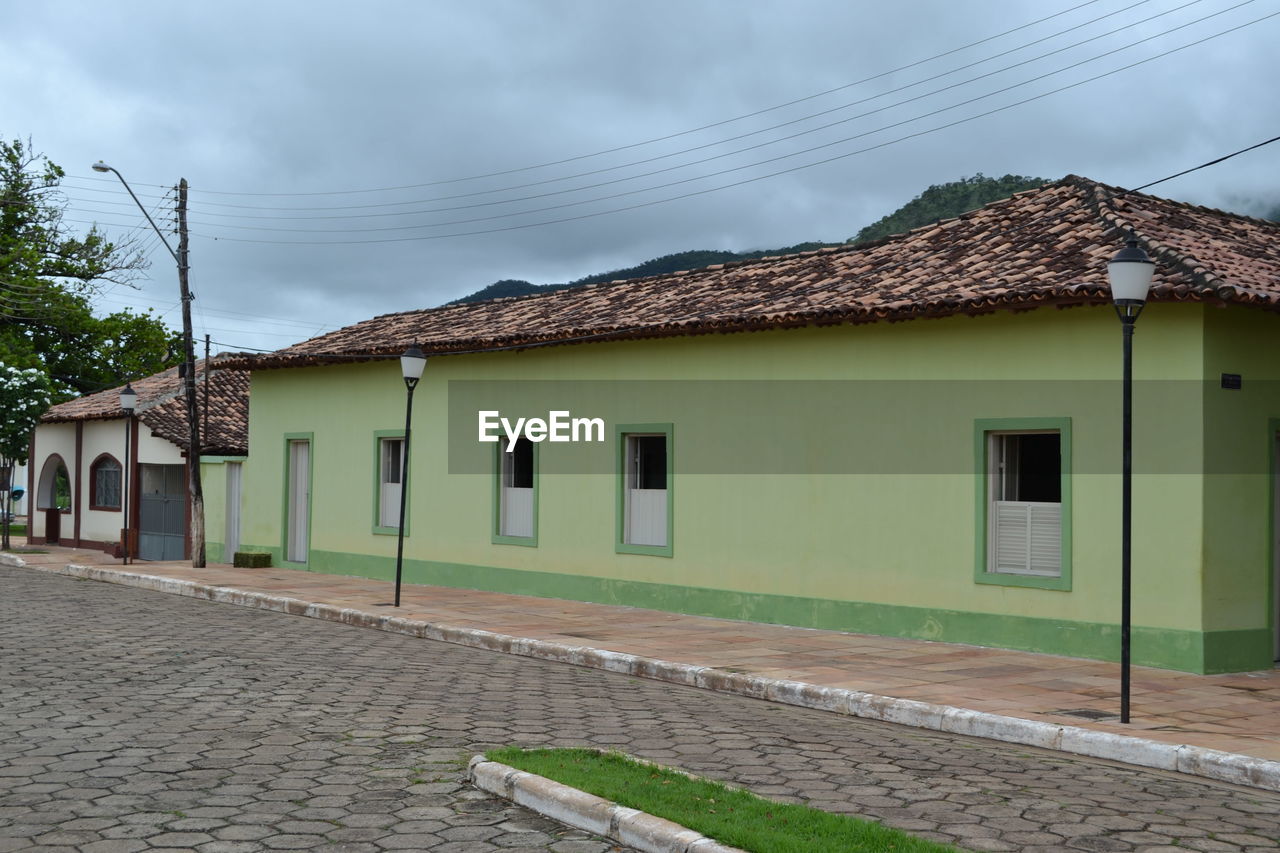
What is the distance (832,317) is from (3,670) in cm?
806

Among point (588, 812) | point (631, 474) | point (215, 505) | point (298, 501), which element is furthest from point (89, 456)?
point (588, 812)

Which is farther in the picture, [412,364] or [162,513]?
[162,513]

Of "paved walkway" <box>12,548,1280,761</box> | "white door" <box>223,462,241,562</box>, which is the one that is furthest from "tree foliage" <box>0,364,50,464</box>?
"paved walkway" <box>12,548,1280,761</box>

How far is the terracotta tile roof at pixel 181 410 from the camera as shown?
88.7 ft

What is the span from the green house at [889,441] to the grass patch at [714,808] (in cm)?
620

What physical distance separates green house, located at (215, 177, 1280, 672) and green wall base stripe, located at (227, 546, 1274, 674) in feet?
0.09

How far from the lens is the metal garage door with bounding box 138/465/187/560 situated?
27.3 m

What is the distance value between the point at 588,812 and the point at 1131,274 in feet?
16.9

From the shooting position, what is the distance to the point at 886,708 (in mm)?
8836

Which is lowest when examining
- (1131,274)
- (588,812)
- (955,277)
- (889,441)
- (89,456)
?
(588,812)

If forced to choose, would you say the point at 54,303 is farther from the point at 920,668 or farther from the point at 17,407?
the point at 920,668

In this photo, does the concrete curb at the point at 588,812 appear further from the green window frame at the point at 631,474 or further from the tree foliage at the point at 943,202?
the tree foliage at the point at 943,202

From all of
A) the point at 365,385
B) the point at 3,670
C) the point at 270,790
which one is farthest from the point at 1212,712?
the point at 365,385

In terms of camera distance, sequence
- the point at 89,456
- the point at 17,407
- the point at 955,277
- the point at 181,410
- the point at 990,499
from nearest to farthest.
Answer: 1. the point at 990,499
2. the point at 955,277
3. the point at 181,410
4. the point at 17,407
5. the point at 89,456
